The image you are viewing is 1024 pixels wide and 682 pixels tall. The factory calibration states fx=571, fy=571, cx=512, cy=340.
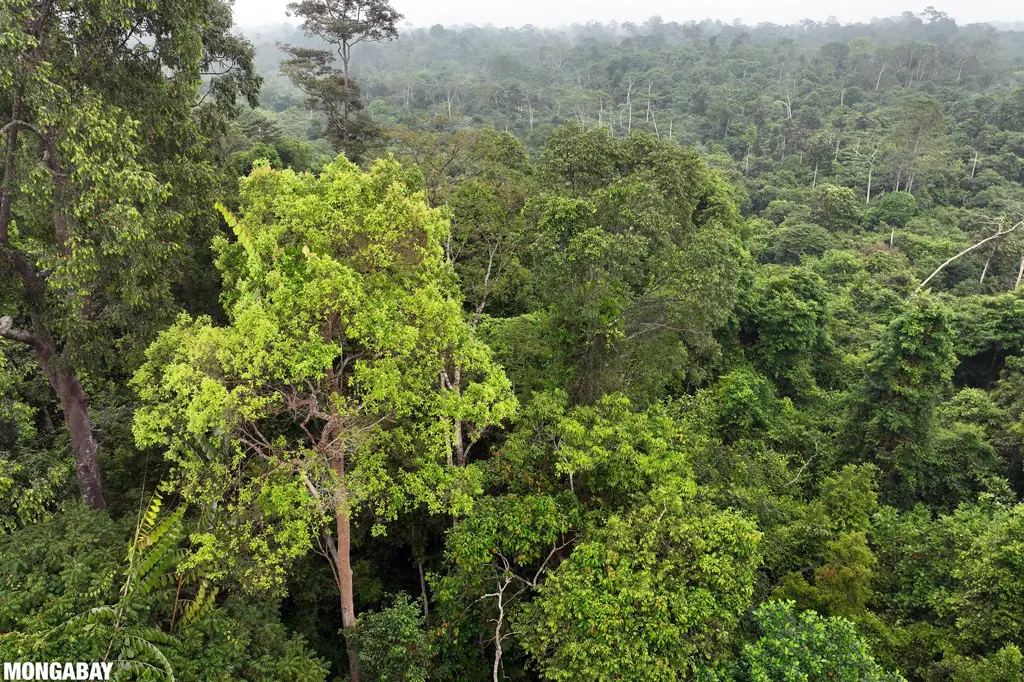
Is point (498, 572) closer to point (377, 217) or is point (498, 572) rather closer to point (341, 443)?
point (341, 443)

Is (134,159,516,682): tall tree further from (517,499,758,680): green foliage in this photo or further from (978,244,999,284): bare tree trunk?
(978,244,999,284): bare tree trunk

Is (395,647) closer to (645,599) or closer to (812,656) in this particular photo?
(645,599)

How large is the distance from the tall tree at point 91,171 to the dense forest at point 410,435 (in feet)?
0.19

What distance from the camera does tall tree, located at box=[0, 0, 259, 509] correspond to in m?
8.56

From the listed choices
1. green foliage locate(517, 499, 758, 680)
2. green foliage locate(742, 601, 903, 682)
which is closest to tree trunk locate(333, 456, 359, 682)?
green foliage locate(517, 499, 758, 680)

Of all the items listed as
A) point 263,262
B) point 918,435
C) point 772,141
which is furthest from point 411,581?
point 772,141

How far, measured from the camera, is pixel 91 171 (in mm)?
8539

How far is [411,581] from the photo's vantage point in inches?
592
